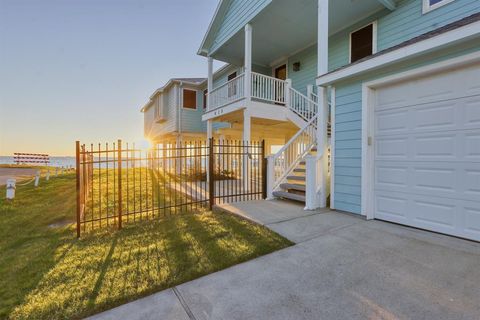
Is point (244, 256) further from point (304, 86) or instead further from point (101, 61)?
point (101, 61)

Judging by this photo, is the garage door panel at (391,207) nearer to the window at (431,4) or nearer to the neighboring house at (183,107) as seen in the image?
the window at (431,4)

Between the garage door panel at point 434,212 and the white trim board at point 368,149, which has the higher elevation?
the white trim board at point 368,149

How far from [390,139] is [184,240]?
157 inches

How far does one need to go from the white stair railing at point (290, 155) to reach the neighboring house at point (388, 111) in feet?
0.10

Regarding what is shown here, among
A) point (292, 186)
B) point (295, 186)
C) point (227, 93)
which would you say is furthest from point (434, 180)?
point (227, 93)

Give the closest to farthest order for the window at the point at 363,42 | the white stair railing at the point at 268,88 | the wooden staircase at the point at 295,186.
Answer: the wooden staircase at the point at 295,186
the window at the point at 363,42
the white stair railing at the point at 268,88

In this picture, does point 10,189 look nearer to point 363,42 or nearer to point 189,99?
point 189,99

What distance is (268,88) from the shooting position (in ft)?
26.9

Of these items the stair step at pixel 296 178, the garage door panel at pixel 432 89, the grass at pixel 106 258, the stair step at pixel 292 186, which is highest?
the garage door panel at pixel 432 89

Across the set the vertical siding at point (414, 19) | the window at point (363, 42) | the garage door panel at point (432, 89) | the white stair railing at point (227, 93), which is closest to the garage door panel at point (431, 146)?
the garage door panel at point (432, 89)

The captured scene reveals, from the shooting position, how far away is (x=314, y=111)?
8.02 meters

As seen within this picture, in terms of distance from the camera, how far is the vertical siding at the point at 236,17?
24.0 feet

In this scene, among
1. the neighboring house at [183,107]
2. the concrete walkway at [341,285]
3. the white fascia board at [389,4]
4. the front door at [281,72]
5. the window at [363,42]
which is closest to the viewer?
the concrete walkway at [341,285]

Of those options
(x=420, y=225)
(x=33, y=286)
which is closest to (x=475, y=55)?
(x=420, y=225)
